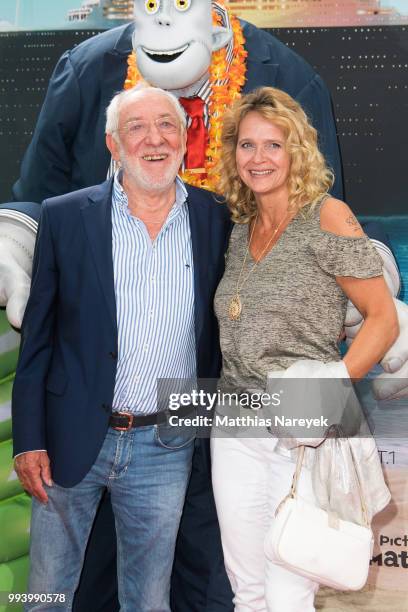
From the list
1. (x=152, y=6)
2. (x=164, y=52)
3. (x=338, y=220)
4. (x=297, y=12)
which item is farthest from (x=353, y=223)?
(x=297, y=12)

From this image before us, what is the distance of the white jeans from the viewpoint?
5.72ft

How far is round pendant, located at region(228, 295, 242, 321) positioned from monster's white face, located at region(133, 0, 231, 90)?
63cm

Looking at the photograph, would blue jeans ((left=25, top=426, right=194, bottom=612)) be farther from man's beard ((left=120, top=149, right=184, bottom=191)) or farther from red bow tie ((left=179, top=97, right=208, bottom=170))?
red bow tie ((left=179, top=97, right=208, bottom=170))

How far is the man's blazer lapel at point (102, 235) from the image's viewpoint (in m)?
1.83

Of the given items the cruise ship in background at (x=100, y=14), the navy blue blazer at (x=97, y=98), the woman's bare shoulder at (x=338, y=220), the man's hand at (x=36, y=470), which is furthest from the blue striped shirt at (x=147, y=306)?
the cruise ship in background at (x=100, y=14)

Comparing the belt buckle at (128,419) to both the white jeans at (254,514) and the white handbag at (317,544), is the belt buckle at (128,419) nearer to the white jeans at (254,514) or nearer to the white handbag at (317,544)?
the white jeans at (254,514)

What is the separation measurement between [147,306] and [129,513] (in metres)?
0.49

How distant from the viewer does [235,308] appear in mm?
1825

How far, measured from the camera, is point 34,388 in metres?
1.85

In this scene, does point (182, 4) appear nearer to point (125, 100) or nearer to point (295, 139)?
point (125, 100)

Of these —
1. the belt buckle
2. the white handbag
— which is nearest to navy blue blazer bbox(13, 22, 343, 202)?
the belt buckle

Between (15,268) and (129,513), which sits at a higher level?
(15,268)

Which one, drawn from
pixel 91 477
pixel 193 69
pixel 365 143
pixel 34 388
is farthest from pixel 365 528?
pixel 365 143

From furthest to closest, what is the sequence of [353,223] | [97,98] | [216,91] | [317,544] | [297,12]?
[297,12]
[97,98]
[216,91]
[353,223]
[317,544]
